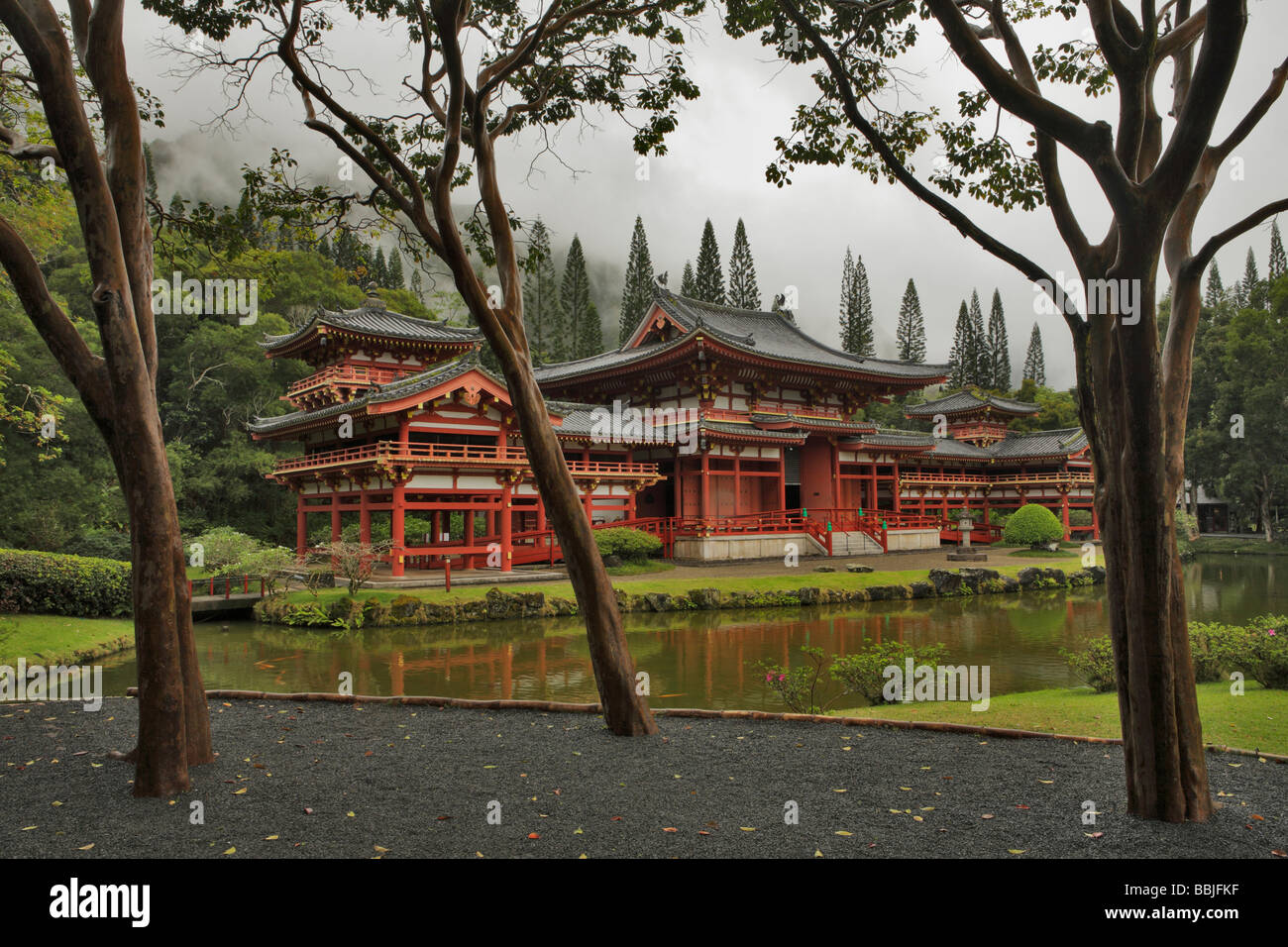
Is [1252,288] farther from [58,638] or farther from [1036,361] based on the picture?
[58,638]

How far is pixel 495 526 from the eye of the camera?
25203mm

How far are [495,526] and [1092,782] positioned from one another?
2157cm

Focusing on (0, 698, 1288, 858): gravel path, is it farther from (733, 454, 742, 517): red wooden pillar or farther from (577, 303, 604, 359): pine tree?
(577, 303, 604, 359): pine tree

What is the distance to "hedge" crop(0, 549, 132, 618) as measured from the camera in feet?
44.8

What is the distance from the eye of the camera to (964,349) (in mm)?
59875

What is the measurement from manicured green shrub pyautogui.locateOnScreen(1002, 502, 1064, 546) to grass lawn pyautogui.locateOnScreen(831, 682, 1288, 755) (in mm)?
22753

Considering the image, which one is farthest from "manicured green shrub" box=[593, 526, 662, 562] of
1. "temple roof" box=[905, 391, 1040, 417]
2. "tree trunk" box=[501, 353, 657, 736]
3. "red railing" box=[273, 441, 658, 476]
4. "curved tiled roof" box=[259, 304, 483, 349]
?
"temple roof" box=[905, 391, 1040, 417]

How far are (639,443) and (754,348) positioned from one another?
18.9ft

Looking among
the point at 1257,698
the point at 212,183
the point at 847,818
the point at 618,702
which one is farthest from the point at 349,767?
the point at 212,183

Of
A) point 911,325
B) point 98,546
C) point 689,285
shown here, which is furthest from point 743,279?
point 98,546

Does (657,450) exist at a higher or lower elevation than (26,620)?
higher

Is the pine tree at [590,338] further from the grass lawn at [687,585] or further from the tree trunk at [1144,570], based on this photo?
the tree trunk at [1144,570]

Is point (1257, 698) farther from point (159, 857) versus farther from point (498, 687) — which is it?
point (159, 857)

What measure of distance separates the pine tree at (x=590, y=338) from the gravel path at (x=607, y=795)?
141ft
